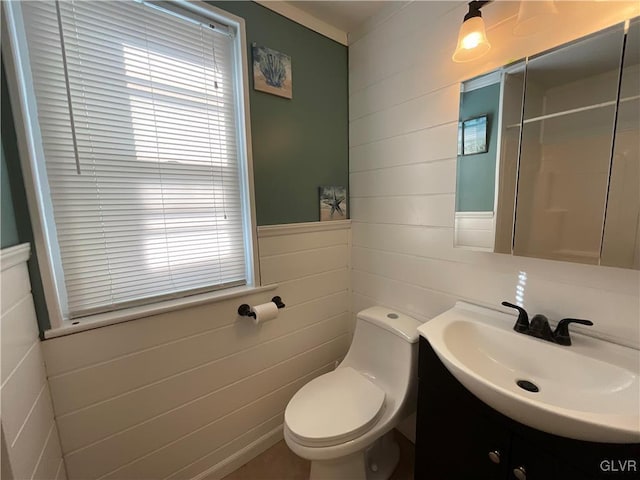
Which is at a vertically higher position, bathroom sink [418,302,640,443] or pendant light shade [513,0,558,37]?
pendant light shade [513,0,558,37]

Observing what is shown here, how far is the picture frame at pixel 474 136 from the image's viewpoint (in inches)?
43.6

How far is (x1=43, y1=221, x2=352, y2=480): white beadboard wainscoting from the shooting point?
3.33 ft

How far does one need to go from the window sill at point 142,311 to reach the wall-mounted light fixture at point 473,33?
53.5 inches

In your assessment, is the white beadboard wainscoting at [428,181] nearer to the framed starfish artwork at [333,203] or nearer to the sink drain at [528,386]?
the framed starfish artwork at [333,203]

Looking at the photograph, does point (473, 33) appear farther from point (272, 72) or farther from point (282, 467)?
point (282, 467)

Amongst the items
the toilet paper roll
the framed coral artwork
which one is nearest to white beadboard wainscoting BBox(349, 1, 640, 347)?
the framed coral artwork

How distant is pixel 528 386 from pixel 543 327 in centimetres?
21

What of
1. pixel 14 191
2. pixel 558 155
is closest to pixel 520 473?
pixel 558 155

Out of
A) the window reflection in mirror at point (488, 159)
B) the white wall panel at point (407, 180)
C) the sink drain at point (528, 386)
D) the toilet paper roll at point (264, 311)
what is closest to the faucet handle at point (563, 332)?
the sink drain at point (528, 386)

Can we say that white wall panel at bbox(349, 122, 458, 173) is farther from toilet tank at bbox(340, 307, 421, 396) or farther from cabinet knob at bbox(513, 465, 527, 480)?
cabinet knob at bbox(513, 465, 527, 480)

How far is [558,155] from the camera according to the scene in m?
0.94

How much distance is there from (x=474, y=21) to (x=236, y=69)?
1006mm

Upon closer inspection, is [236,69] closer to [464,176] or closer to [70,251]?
[70,251]

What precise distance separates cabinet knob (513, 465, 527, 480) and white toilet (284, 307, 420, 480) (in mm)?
485
